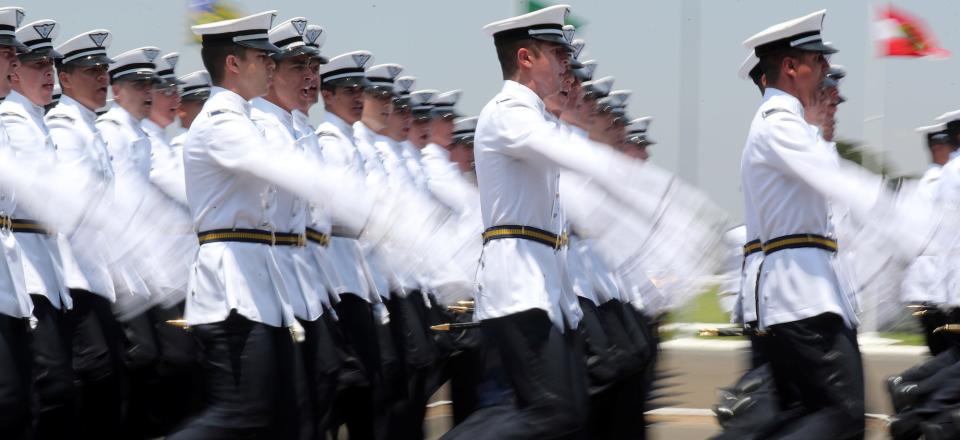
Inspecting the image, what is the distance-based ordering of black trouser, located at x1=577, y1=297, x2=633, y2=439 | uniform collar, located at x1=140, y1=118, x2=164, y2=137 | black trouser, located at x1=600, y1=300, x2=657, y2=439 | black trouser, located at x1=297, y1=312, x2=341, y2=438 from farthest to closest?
uniform collar, located at x1=140, y1=118, x2=164, y2=137
black trouser, located at x1=600, y1=300, x2=657, y2=439
black trouser, located at x1=577, y1=297, x2=633, y2=439
black trouser, located at x1=297, y1=312, x2=341, y2=438

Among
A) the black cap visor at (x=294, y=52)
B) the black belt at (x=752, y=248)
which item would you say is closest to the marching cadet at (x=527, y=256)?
the black cap visor at (x=294, y=52)

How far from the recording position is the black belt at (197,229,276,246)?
538 centimetres

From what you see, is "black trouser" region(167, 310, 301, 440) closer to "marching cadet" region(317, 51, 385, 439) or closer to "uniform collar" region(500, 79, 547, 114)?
"uniform collar" region(500, 79, 547, 114)

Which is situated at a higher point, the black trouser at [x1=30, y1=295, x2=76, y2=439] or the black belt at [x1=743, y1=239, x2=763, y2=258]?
the black belt at [x1=743, y1=239, x2=763, y2=258]

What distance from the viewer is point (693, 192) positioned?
4852 mm

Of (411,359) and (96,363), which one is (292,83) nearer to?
(96,363)

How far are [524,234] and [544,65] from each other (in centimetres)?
58

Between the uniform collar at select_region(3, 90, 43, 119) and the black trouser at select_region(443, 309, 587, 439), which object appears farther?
the uniform collar at select_region(3, 90, 43, 119)

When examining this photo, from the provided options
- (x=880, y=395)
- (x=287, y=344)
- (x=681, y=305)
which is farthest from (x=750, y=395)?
(x=880, y=395)

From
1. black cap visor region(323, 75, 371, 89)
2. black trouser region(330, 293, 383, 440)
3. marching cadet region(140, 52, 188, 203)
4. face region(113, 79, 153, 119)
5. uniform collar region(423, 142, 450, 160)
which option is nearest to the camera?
black trouser region(330, 293, 383, 440)

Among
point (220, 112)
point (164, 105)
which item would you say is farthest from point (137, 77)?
point (220, 112)

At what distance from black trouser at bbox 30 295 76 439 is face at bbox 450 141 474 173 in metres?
3.79

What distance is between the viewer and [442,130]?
9.77m

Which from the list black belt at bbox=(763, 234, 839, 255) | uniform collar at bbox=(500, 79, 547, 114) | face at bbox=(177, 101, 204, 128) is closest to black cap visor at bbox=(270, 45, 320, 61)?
uniform collar at bbox=(500, 79, 547, 114)
